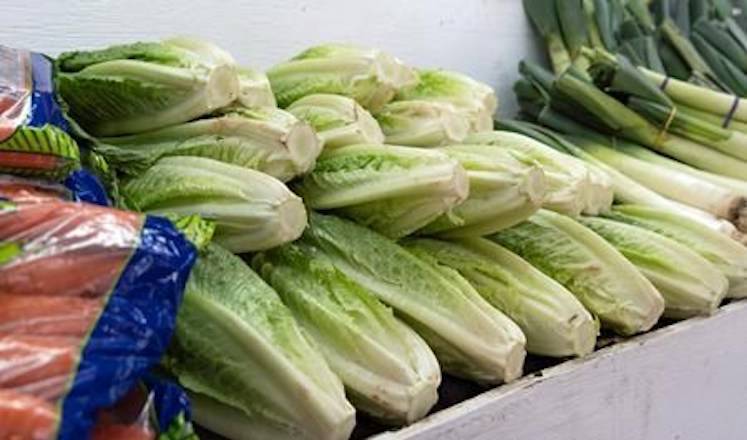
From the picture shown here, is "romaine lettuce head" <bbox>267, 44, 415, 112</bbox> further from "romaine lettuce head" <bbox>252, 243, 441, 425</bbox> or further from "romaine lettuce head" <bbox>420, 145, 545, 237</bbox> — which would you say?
"romaine lettuce head" <bbox>252, 243, 441, 425</bbox>

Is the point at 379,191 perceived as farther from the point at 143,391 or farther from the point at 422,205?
the point at 143,391

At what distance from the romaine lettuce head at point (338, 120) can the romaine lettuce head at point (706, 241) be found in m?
0.58

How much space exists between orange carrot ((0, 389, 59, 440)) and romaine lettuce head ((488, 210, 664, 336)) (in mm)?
979

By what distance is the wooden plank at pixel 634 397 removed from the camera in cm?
131

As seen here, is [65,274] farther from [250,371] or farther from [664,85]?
[664,85]

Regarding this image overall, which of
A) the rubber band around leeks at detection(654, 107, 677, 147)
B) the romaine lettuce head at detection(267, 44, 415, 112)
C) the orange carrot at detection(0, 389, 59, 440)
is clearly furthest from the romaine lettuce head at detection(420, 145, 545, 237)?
the rubber band around leeks at detection(654, 107, 677, 147)

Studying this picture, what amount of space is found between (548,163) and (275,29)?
2.34 ft

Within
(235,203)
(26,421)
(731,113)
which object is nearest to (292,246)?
(235,203)

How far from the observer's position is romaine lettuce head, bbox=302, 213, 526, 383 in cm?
134

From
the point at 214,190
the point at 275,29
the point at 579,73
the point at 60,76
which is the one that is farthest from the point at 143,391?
the point at 579,73

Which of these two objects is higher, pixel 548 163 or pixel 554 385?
pixel 548 163

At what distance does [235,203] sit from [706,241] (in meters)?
1.03

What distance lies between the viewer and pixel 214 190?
126 cm

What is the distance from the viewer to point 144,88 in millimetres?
1375
